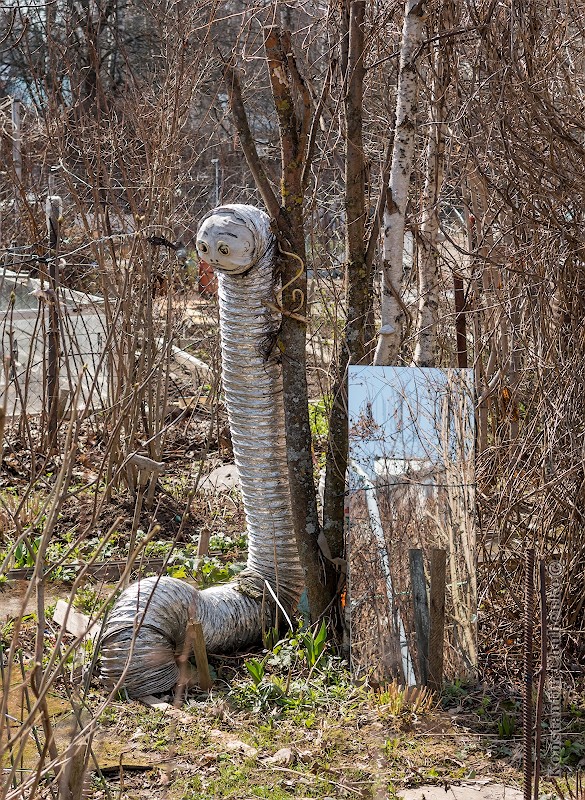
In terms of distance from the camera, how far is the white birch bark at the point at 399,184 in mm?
4688

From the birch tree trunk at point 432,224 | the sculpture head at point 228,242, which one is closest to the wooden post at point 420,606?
the birch tree trunk at point 432,224

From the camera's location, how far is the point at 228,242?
15.7 ft

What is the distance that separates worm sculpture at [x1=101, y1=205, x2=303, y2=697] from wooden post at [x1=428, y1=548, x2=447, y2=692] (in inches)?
34.2

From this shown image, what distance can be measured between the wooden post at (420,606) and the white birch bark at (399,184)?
1.00 meters

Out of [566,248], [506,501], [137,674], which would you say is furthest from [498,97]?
[137,674]

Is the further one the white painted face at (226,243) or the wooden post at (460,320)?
the wooden post at (460,320)

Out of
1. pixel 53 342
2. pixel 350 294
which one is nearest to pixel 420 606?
pixel 350 294

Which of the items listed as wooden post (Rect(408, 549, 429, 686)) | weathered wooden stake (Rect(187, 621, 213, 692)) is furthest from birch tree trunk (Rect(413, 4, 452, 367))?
weathered wooden stake (Rect(187, 621, 213, 692))

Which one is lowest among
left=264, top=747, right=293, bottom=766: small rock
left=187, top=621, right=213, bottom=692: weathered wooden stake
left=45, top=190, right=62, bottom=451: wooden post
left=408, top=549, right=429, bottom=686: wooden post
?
left=264, top=747, right=293, bottom=766: small rock

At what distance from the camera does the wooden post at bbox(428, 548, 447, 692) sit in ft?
14.9

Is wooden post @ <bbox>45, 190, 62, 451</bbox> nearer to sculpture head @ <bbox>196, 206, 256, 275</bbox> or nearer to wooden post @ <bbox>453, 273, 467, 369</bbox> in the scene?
sculpture head @ <bbox>196, 206, 256, 275</bbox>

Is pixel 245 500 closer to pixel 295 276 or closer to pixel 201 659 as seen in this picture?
pixel 201 659

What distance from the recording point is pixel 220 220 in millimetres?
4883

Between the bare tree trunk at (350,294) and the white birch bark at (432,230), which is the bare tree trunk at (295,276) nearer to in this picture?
the bare tree trunk at (350,294)
